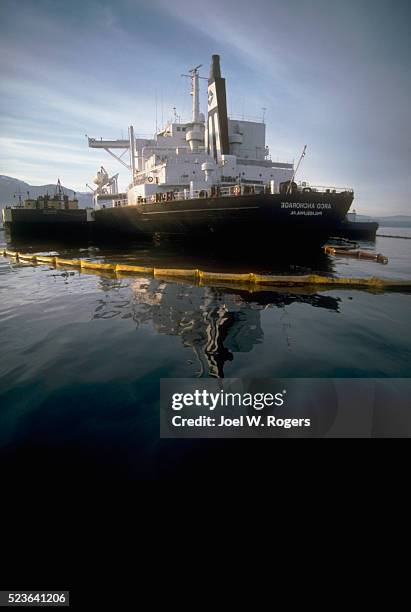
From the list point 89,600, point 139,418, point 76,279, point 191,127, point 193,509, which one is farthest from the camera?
point 191,127

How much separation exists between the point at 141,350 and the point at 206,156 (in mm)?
27518

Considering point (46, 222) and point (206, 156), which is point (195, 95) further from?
point (46, 222)

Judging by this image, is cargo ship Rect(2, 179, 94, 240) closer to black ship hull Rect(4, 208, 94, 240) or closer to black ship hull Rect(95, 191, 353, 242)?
black ship hull Rect(4, 208, 94, 240)

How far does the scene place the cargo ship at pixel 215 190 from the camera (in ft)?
61.9

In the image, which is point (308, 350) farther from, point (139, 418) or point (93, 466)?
point (93, 466)

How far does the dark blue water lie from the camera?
12.2 feet

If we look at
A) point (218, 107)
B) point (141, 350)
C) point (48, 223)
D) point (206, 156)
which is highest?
point (218, 107)

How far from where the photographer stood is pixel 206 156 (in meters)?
28.9

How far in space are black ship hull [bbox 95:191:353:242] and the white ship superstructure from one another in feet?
12.8

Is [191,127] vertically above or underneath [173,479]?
above

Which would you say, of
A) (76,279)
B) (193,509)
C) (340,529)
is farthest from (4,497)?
(76,279)

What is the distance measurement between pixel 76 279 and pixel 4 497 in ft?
39.0

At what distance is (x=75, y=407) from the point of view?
4.31 meters

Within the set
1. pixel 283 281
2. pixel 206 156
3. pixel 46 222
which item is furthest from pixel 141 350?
pixel 46 222
